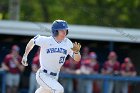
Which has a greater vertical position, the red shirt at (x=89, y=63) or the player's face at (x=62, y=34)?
the player's face at (x=62, y=34)

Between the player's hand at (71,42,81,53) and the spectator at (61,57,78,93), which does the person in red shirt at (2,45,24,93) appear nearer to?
the spectator at (61,57,78,93)

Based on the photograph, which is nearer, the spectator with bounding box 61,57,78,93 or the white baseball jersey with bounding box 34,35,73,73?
the white baseball jersey with bounding box 34,35,73,73

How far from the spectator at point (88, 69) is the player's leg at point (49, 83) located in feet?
14.7

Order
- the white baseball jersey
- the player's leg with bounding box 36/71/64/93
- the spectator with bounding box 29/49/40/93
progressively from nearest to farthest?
1. the player's leg with bounding box 36/71/64/93
2. the white baseball jersey
3. the spectator with bounding box 29/49/40/93

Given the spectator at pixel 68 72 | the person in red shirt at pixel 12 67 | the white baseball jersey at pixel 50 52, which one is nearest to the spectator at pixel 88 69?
the spectator at pixel 68 72

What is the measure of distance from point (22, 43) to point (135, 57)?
347 centimetres

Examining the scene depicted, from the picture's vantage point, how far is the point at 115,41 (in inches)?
630

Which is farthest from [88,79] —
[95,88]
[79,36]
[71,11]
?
[71,11]

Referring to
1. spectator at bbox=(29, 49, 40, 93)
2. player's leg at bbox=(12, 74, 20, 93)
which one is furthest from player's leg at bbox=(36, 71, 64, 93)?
player's leg at bbox=(12, 74, 20, 93)

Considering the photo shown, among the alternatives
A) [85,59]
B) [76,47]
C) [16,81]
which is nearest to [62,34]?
[76,47]

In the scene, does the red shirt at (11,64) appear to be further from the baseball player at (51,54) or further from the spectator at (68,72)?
the baseball player at (51,54)

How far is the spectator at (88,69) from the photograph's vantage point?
1335 centimetres

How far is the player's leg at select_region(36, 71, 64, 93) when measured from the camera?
878 centimetres

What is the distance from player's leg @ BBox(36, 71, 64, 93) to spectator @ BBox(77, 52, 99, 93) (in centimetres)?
447
